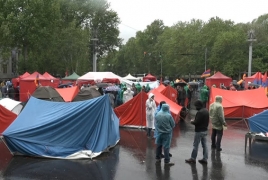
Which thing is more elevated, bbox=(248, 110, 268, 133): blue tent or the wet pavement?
bbox=(248, 110, 268, 133): blue tent

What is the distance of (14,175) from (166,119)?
153 inches

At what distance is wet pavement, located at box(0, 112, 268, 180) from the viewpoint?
280 inches

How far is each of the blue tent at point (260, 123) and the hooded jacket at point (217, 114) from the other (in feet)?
4.21

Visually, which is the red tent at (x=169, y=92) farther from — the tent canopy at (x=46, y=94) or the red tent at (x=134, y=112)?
the tent canopy at (x=46, y=94)

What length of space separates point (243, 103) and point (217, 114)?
7.46 metres

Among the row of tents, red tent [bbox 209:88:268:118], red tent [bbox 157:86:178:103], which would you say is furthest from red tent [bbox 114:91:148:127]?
red tent [bbox 209:88:268:118]

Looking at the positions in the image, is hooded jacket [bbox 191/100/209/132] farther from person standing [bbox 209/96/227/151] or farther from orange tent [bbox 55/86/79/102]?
orange tent [bbox 55/86/79/102]

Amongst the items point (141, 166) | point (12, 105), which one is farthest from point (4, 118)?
point (141, 166)

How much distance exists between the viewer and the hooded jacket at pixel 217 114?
9188 mm

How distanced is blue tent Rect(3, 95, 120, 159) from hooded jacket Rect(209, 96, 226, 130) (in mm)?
3224

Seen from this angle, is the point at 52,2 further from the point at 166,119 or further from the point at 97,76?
the point at 166,119

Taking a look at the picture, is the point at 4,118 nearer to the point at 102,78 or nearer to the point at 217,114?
the point at 217,114

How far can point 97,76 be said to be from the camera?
2856cm

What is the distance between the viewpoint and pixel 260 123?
32.2 ft
